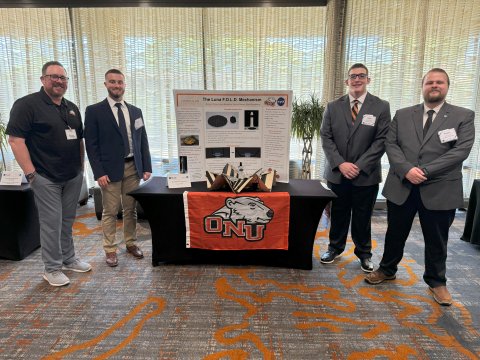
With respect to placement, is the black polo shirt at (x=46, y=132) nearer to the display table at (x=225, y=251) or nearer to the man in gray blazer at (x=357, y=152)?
the display table at (x=225, y=251)

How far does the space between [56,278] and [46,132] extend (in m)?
1.17

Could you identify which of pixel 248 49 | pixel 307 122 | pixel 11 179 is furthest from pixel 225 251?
pixel 248 49

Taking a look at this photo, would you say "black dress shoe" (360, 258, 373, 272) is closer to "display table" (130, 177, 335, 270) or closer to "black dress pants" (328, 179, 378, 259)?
"black dress pants" (328, 179, 378, 259)

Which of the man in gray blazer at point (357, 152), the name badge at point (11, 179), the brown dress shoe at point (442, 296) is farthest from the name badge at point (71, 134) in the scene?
the brown dress shoe at point (442, 296)

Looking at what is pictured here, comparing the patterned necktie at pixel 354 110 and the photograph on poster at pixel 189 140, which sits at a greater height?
the patterned necktie at pixel 354 110

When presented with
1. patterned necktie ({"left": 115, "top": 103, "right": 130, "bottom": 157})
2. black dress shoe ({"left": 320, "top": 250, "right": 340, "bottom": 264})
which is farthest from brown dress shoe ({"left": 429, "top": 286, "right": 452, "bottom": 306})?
patterned necktie ({"left": 115, "top": 103, "right": 130, "bottom": 157})

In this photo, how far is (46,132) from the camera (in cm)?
236

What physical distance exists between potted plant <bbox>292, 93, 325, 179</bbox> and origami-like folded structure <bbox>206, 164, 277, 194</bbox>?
1676 millimetres

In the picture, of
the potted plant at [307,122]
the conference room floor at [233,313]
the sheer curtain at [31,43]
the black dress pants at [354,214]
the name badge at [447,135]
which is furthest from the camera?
the sheer curtain at [31,43]

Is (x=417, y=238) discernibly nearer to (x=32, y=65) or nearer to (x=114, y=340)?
(x=114, y=340)

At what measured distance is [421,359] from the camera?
1.81m

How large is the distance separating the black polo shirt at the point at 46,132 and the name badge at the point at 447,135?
271 centimetres

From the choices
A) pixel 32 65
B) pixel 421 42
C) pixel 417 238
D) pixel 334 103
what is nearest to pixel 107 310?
pixel 334 103

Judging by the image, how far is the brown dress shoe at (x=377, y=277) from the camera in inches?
103
